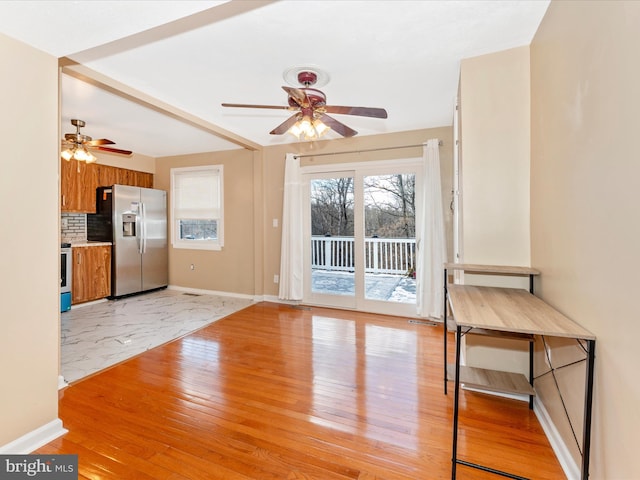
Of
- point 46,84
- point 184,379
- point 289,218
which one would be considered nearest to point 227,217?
point 289,218

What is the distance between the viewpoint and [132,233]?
5.21 meters

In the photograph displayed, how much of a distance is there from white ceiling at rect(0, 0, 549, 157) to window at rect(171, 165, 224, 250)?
6.34 ft

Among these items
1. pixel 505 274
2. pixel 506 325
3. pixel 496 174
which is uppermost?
pixel 496 174

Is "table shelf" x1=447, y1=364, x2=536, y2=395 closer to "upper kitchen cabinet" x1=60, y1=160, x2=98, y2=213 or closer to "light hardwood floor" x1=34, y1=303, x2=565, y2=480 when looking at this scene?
"light hardwood floor" x1=34, y1=303, x2=565, y2=480

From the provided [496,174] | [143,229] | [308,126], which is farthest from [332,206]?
[143,229]

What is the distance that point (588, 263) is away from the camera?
1.33 meters

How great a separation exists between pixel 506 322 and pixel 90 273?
5456 mm

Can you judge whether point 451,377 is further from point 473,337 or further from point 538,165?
point 538,165

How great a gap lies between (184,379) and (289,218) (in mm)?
2671

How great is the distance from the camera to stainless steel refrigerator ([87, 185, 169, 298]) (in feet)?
16.3

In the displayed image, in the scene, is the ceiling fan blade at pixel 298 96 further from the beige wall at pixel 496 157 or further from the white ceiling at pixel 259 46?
the beige wall at pixel 496 157

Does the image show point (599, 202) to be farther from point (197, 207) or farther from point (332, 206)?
point (197, 207)

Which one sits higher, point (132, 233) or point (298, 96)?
point (298, 96)

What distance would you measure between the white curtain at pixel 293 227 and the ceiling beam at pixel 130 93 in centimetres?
104
